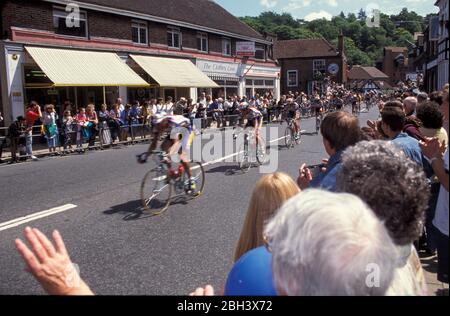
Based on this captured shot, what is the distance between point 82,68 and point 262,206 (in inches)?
792

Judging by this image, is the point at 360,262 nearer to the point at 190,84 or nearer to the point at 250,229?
the point at 250,229

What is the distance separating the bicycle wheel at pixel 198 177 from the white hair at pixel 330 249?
711 cm

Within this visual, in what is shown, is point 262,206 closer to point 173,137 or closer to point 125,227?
point 125,227

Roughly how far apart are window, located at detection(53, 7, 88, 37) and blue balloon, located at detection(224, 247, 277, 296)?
23086 millimetres

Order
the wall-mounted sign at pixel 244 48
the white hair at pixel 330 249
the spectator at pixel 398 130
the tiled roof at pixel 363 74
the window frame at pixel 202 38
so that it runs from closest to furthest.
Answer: the white hair at pixel 330 249
the spectator at pixel 398 130
the window frame at pixel 202 38
the wall-mounted sign at pixel 244 48
the tiled roof at pixel 363 74

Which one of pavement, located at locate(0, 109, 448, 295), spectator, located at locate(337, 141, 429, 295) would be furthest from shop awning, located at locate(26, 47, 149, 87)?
spectator, located at locate(337, 141, 429, 295)

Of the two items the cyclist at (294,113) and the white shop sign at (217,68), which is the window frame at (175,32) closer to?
the white shop sign at (217,68)

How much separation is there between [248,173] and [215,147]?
5.37 meters

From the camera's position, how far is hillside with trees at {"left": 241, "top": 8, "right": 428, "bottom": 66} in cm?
11836

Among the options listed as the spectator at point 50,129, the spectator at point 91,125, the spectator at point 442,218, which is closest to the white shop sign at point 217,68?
the spectator at point 91,125

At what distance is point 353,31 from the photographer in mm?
156375

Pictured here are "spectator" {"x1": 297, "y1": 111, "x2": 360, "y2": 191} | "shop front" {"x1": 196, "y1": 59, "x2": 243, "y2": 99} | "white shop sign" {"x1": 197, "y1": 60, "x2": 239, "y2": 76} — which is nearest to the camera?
"spectator" {"x1": 297, "y1": 111, "x2": 360, "y2": 191}

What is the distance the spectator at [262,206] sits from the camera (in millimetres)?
2564

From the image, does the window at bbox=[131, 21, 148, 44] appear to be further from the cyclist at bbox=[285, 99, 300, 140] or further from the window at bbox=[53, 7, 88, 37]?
the cyclist at bbox=[285, 99, 300, 140]
